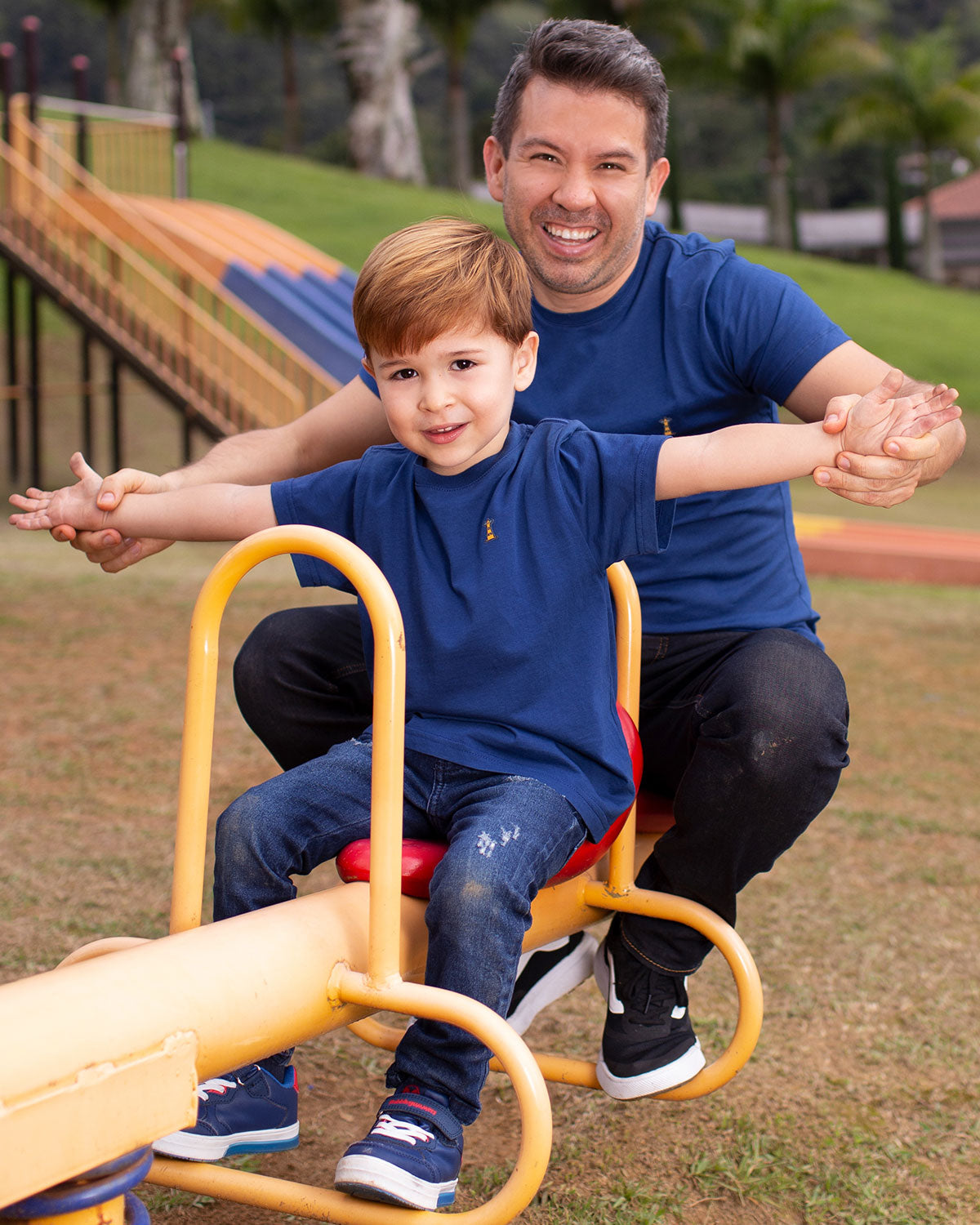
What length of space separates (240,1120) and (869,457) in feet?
3.92

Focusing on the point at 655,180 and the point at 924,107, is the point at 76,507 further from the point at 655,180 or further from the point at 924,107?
the point at 924,107

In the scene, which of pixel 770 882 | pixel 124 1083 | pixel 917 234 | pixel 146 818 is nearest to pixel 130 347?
pixel 146 818

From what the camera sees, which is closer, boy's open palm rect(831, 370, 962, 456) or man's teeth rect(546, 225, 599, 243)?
boy's open palm rect(831, 370, 962, 456)

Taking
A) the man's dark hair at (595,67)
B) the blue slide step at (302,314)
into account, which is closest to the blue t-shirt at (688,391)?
the man's dark hair at (595,67)

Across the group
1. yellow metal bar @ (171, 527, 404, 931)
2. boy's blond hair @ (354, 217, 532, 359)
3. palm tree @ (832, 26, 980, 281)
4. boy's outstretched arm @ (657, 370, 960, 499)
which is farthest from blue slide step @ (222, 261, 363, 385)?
Result: palm tree @ (832, 26, 980, 281)

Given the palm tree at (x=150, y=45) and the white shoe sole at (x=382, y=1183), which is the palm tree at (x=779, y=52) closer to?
the palm tree at (x=150, y=45)

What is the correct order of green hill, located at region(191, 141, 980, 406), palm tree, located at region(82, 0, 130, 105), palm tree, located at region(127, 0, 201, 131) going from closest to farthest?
green hill, located at region(191, 141, 980, 406)
palm tree, located at region(127, 0, 201, 131)
palm tree, located at region(82, 0, 130, 105)

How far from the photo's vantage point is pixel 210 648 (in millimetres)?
1622

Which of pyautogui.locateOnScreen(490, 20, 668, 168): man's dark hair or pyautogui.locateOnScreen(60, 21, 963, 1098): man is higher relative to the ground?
pyautogui.locateOnScreen(490, 20, 668, 168): man's dark hair

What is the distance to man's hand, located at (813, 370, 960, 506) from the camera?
65.7 inches

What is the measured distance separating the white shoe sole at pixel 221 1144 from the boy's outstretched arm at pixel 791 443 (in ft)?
3.32

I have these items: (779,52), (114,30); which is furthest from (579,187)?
(114,30)

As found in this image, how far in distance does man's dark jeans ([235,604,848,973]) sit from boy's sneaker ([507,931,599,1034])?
0.30 m

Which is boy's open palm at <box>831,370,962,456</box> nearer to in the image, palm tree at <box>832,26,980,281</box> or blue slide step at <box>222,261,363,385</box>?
blue slide step at <box>222,261,363,385</box>
